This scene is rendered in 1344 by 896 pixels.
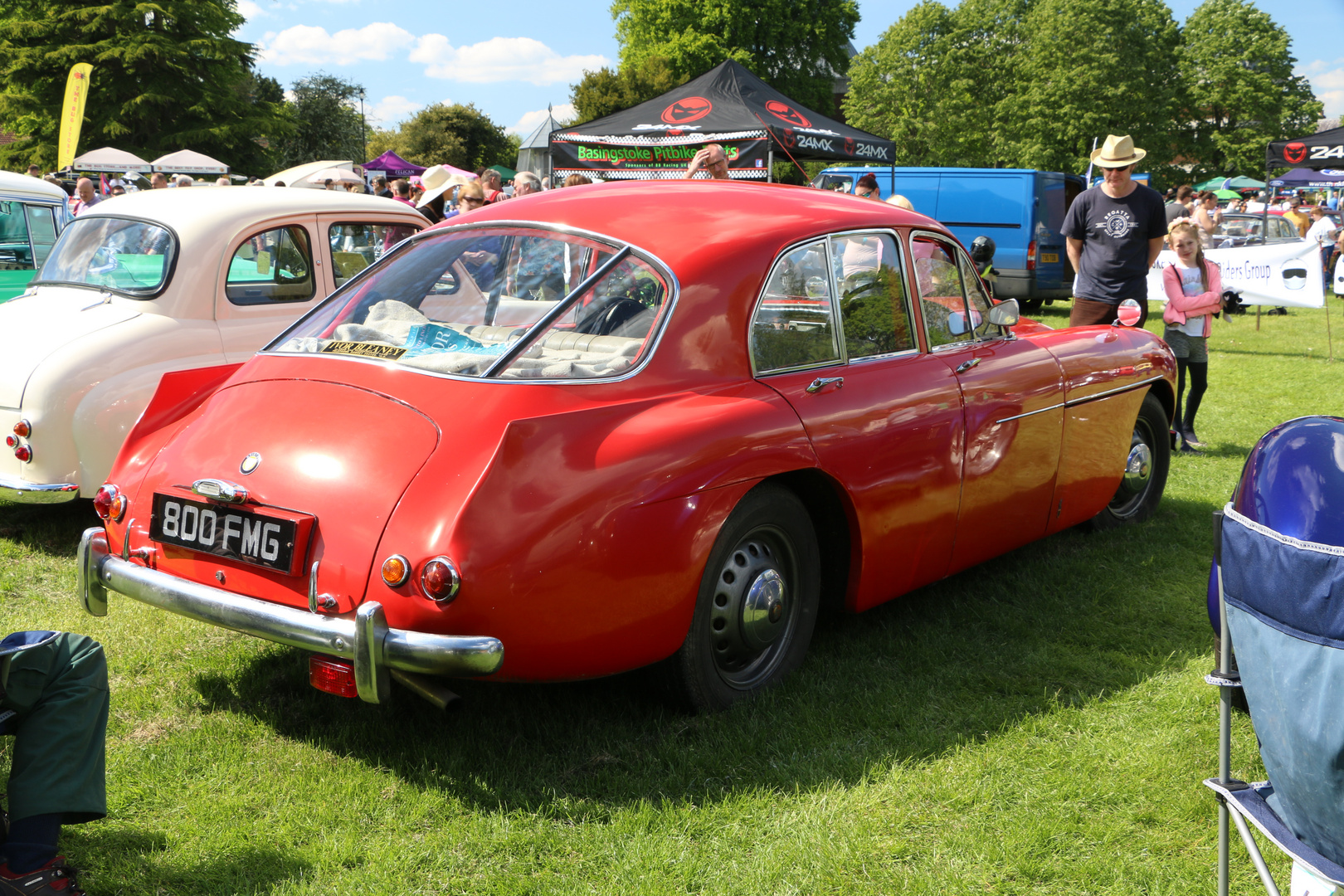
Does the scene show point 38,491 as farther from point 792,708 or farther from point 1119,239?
point 1119,239

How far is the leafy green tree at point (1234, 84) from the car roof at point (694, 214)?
186ft

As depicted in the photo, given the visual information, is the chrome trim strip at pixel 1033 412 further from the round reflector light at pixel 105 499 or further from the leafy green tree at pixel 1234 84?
the leafy green tree at pixel 1234 84

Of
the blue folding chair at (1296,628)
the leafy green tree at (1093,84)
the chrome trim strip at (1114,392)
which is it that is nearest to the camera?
the blue folding chair at (1296,628)

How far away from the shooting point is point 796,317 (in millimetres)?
3869

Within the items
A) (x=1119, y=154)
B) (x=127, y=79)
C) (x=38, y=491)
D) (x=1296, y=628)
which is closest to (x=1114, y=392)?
(x=1119, y=154)

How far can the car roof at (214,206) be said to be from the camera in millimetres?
6211

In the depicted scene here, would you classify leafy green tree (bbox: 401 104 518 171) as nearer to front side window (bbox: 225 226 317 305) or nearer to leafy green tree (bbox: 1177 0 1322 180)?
leafy green tree (bbox: 1177 0 1322 180)

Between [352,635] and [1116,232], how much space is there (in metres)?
6.13

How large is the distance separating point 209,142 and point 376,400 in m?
47.6

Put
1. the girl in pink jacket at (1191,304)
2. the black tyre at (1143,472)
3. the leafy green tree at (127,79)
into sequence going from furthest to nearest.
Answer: the leafy green tree at (127,79)
the girl in pink jacket at (1191,304)
the black tyre at (1143,472)

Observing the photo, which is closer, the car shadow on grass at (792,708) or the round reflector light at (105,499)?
the car shadow on grass at (792,708)

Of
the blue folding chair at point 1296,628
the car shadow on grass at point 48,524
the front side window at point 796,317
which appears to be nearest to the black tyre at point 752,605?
the front side window at point 796,317

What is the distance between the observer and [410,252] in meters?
4.19

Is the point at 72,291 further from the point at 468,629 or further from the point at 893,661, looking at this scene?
the point at 893,661
